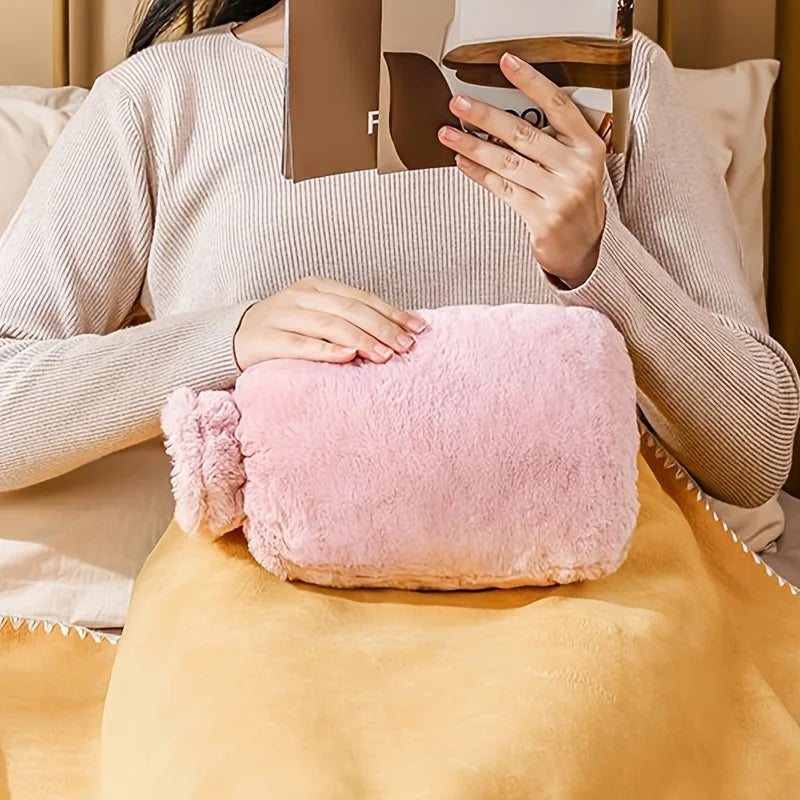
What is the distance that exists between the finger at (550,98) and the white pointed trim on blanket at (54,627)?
1.75 ft

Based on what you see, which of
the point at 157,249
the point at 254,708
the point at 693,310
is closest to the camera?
the point at 254,708

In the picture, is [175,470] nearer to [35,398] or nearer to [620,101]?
[35,398]

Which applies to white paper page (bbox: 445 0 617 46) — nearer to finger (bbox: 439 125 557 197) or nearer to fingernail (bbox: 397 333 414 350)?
finger (bbox: 439 125 557 197)

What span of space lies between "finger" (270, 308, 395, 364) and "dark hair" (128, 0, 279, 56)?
467mm

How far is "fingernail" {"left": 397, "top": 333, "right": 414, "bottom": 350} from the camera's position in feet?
2.70

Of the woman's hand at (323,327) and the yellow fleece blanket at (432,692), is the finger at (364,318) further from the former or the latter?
the yellow fleece blanket at (432,692)

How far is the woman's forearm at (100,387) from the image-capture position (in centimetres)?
93

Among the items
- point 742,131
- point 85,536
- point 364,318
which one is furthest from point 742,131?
point 85,536

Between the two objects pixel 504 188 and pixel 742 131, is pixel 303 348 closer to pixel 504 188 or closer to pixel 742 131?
pixel 504 188

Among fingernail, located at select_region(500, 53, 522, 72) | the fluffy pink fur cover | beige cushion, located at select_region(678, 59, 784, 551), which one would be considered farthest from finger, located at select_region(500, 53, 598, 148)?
beige cushion, located at select_region(678, 59, 784, 551)

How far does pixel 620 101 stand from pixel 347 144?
201mm

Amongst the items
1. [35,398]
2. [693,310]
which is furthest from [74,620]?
[693,310]

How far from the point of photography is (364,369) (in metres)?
0.81

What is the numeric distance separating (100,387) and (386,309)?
0.25 m
